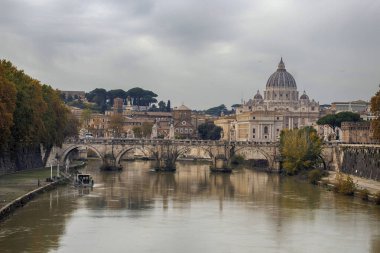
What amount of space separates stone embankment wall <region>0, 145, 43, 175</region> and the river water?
5203mm

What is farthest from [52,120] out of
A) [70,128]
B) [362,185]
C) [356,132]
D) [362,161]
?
[356,132]

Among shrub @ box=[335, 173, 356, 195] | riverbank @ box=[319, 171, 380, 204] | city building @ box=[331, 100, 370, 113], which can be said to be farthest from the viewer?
city building @ box=[331, 100, 370, 113]

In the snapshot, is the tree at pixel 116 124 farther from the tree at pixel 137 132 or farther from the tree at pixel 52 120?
the tree at pixel 52 120

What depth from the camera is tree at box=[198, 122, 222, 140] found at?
12938 cm

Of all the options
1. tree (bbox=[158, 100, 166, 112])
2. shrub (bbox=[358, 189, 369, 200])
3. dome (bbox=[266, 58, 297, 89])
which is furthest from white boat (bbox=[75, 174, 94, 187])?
tree (bbox=[158, 100, 166, 112])

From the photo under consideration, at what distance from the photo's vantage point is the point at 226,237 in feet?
107

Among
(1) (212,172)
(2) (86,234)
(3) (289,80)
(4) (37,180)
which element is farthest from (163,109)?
(2) (86,234)

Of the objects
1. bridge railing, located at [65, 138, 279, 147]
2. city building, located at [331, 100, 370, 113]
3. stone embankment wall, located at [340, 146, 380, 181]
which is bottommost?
stone embankment wall, located at [340, 146, 380, 181]

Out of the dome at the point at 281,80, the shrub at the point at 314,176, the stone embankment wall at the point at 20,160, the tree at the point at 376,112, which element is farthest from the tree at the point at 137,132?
the tree at the point at 376,112

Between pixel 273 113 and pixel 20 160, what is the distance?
73442 mm

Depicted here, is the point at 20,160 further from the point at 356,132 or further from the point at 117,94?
the point at 117,94

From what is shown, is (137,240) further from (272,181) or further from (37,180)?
(272,181)

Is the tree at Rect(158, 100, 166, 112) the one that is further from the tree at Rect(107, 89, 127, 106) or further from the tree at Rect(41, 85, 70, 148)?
the tree at Rect(41, 85, 70, 148)

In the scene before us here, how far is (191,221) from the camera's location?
3681 cm
